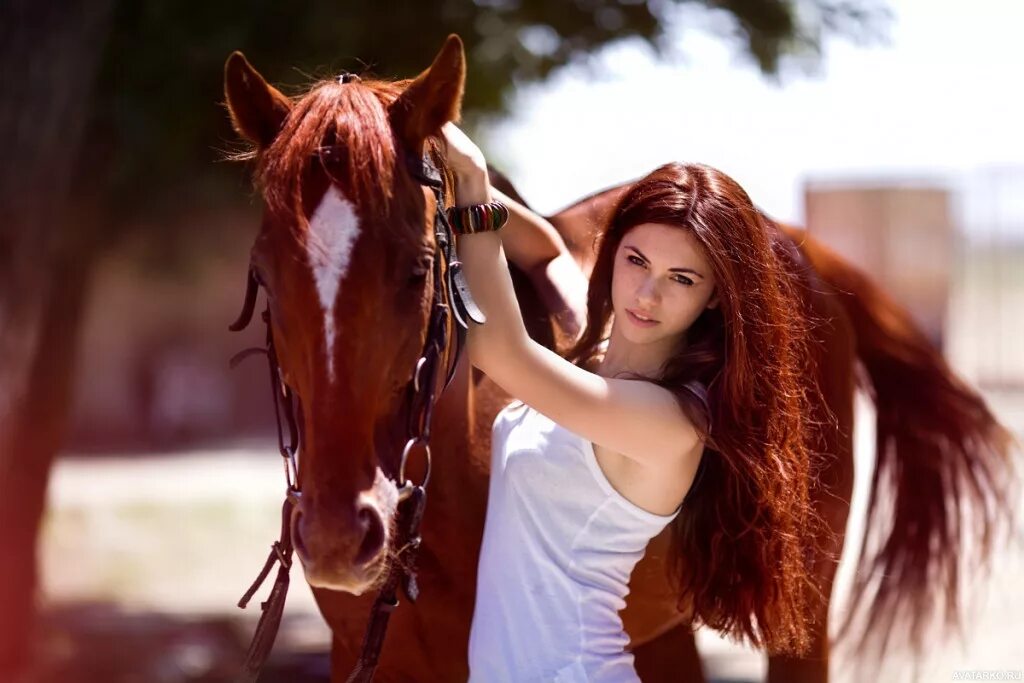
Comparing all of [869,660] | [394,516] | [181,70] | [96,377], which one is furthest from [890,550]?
[96,377]

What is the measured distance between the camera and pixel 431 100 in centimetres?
150

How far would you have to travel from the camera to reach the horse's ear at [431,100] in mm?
1484

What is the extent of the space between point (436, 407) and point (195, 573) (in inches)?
202

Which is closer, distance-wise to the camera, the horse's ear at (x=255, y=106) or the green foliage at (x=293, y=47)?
the horse's ear at (x=255, y=106)

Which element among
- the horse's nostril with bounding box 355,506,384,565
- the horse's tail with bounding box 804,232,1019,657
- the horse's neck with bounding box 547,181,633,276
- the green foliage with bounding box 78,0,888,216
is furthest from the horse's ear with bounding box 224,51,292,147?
the green foliage with bounding box 78,0,888,216

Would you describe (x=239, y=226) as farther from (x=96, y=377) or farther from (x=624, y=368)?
(x=624, y=368)

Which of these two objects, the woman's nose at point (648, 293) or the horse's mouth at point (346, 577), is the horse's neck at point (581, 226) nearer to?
the woman's nose at point (648, 293)

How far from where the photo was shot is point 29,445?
446 centimetres

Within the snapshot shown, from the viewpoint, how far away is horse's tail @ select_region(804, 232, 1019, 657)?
10.4ft

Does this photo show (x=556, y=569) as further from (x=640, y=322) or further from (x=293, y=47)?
(x=293, y=47)

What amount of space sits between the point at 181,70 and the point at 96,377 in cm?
718

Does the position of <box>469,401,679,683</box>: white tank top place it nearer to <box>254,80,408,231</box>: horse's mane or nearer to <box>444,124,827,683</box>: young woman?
A: <box>444,124,827,683</box>: young woman

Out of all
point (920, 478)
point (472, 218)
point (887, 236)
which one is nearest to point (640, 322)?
point (472, 218)

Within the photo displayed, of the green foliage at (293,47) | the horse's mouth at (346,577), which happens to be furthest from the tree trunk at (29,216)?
the horse's mouth at (346,577)
